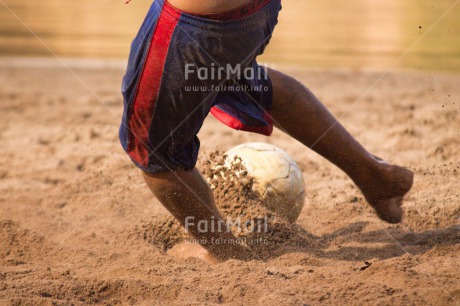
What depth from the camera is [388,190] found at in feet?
11.7

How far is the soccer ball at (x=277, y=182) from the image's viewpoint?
3561mm

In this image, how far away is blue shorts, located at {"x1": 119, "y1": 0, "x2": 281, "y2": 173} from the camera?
9.16 ft

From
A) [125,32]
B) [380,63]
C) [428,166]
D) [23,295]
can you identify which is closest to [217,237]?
[23,295]

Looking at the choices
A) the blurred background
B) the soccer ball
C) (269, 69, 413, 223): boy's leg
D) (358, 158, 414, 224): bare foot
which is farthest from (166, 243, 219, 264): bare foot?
the blurred background

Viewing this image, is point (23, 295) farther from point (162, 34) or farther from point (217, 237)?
point (162, 34)

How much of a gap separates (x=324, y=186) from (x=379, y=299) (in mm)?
1769

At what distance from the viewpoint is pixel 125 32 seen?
9422mm

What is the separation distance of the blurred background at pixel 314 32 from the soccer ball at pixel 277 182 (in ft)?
12.6

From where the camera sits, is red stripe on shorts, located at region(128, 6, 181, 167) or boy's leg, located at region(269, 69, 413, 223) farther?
boy's leg, located at region(269, 69, 413, 223)

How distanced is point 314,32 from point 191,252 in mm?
6520

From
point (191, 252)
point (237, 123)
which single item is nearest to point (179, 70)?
point (237, 123)

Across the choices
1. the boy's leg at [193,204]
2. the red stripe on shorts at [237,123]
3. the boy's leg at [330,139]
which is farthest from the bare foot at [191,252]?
the boy's leg at [330,139]

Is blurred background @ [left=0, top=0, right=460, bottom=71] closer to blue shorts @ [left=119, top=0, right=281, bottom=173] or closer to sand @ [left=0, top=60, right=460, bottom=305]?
sand @ [left=0, top=60, right=460, bottom=305]

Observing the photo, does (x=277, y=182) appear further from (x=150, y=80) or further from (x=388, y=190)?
(x=150, y=80)
